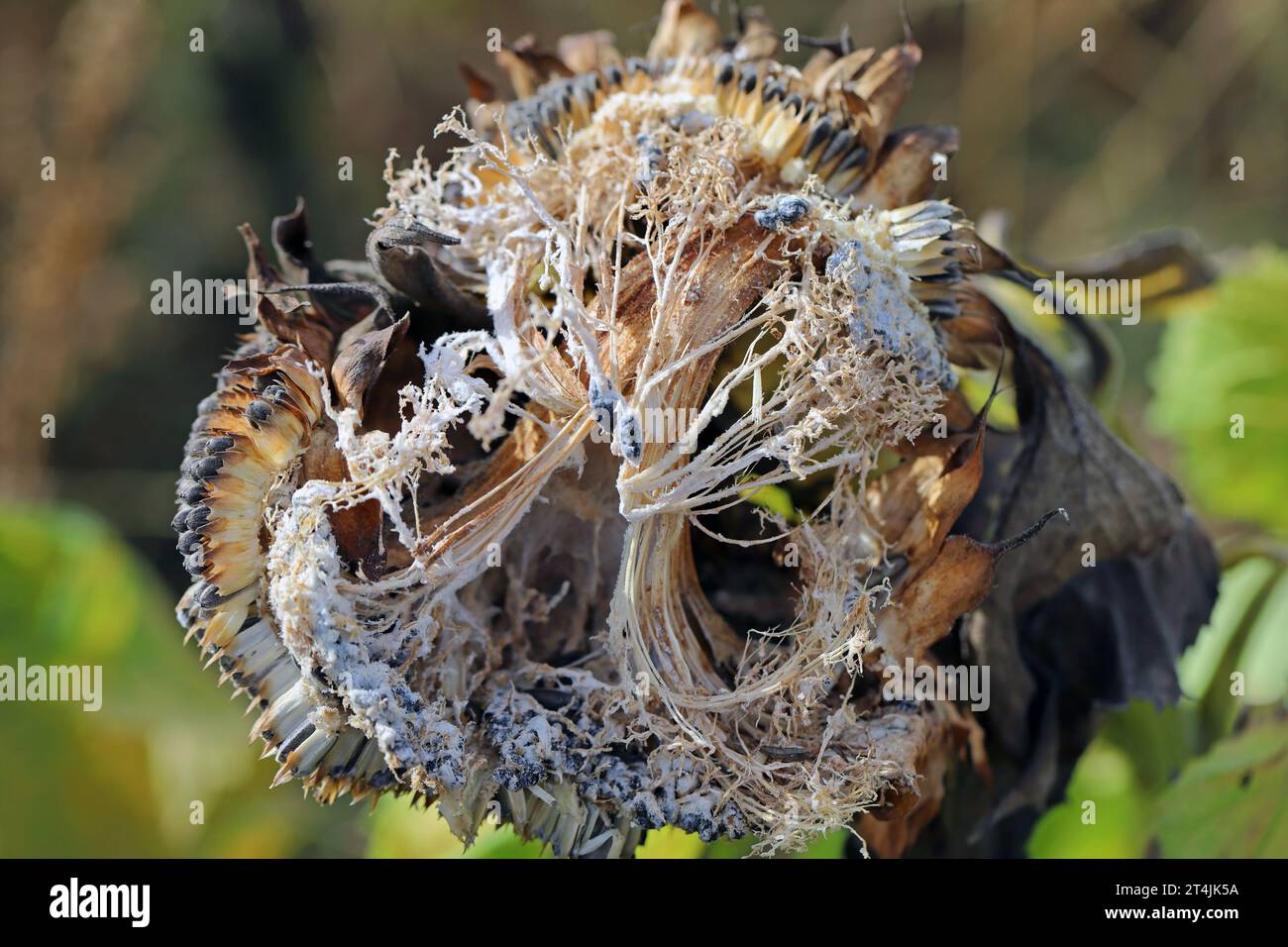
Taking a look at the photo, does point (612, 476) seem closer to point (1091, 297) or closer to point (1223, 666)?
point (1091, 297)

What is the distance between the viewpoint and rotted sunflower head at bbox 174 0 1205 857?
697 millimetres

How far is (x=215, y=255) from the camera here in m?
2.58

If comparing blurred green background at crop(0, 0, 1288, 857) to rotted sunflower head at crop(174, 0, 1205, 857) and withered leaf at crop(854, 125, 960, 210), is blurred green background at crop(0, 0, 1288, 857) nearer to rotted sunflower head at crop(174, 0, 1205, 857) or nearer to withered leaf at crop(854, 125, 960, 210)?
rotted sunflower head at crop(174, 0, 1205, 857)

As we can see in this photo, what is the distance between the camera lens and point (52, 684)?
58.4 inches

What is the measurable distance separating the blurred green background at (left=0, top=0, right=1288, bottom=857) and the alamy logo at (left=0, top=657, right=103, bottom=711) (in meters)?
0.02

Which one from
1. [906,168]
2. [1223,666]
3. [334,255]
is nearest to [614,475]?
[906,168]

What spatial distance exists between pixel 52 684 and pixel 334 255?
1316mm

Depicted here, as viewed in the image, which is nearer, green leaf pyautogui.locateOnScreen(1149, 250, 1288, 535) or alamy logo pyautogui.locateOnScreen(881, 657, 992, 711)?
alamy logo pyautogui.locateOnScreen(881, 657, 992, 711)

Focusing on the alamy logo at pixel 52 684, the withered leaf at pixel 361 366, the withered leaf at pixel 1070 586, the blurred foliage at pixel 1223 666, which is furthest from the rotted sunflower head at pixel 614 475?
the alamy logo at pixel 52 684

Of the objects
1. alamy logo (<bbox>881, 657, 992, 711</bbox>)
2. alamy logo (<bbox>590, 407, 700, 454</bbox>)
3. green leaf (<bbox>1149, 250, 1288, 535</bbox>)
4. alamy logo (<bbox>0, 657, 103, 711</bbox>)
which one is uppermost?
green leaf (<bbox>1149, 250, 1288, 535</bbox>)

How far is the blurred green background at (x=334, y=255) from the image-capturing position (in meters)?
1.19

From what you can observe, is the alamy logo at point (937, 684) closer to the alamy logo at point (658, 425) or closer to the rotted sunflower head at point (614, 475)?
the rotted sunflower head at point (614, 475)

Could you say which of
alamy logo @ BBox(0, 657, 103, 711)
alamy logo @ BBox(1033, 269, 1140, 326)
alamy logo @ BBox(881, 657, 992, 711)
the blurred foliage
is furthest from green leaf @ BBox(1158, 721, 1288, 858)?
alamy logo @ BBox(0, 657, 103, 711)

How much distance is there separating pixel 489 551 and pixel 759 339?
0.23 m
